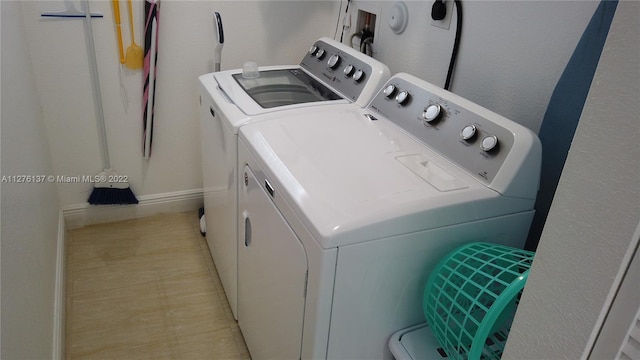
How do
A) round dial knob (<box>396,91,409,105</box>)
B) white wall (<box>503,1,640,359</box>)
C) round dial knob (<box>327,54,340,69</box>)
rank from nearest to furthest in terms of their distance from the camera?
white wall (<box>503,1,640,359</box>) < round dial knob (<box>396,91,409,105</box>) < round dial knob (<box>327,54,340,69</box>)

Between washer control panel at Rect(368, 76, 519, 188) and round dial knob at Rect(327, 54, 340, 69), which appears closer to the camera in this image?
washer control panel at Rect(368, 76, 519, 188)

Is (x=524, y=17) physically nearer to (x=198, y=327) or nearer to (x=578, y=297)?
(x=578, y=297)

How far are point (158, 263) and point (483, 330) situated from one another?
1670 mm

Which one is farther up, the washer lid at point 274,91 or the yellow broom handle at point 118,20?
the yellow broom handle at point 118,20

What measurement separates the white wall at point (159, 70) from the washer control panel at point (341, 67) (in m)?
0.41

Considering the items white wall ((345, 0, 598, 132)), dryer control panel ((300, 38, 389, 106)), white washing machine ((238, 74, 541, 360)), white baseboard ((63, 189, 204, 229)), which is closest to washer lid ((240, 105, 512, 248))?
white washing machine ((238, 74, 541, 360))

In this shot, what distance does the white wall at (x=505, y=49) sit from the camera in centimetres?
126

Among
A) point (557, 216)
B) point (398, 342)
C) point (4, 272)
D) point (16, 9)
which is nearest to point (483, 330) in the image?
point (398, 342)

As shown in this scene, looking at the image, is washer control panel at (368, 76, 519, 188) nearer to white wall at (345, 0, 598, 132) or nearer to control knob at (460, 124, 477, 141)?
control knob at (460, 124, 477, 141)

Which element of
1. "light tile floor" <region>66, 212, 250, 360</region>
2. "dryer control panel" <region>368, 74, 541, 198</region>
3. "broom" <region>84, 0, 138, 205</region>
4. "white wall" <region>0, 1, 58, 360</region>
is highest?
"dryer control panel" <region>368, 74, 541, 198</region>

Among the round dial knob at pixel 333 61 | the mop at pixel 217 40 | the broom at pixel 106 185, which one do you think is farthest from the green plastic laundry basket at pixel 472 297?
the broom at pixel 106 185

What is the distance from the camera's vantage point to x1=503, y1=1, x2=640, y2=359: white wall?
20.1 inches

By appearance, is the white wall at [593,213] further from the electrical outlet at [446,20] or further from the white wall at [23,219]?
the electrical outlet at [446,20]

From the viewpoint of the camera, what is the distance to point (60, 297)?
1.80 metres
